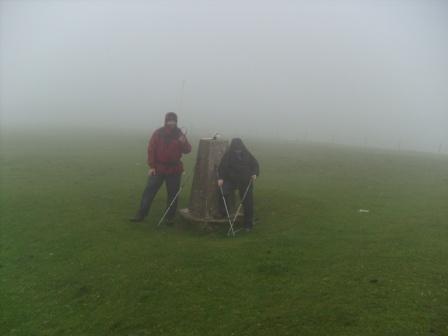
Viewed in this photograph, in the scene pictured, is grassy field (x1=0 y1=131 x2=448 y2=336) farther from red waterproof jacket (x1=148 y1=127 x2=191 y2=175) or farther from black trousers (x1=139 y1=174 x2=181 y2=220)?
red waterproof jacket (x1=148 y1=127 x2=191 y2=175)

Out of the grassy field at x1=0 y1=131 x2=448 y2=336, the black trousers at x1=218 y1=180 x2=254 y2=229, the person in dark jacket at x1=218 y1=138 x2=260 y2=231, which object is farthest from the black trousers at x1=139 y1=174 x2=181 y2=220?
the person in dark jacket at x1=218 y1=138 x2=260 y2=231

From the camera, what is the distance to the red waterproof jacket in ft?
48.0

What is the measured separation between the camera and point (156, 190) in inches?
586

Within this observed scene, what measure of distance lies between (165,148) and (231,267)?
17.9 ft

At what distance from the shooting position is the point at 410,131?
105 metres

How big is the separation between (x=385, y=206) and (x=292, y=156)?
16.9m

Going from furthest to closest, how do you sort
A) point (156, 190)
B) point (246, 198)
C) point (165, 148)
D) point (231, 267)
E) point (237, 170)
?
point (156, 190) → point (165, 148) → point (237, 170) → point (246, 198) → point (231, 267)

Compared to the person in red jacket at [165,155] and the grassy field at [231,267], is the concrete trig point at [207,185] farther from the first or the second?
the grassy field at [231,267]

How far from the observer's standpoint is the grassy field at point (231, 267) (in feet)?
27.3

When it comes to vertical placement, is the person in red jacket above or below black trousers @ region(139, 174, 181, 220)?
above

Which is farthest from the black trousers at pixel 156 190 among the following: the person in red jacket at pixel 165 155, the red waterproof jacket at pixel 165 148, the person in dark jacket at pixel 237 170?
the person in dark jacket at pixel 237 170

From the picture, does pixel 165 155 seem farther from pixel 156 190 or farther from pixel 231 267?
pixel 231 267

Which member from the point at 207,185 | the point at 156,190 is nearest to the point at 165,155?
the point at 156,190

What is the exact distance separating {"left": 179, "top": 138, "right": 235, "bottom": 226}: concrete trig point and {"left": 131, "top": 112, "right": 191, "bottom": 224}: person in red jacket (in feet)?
2.18
